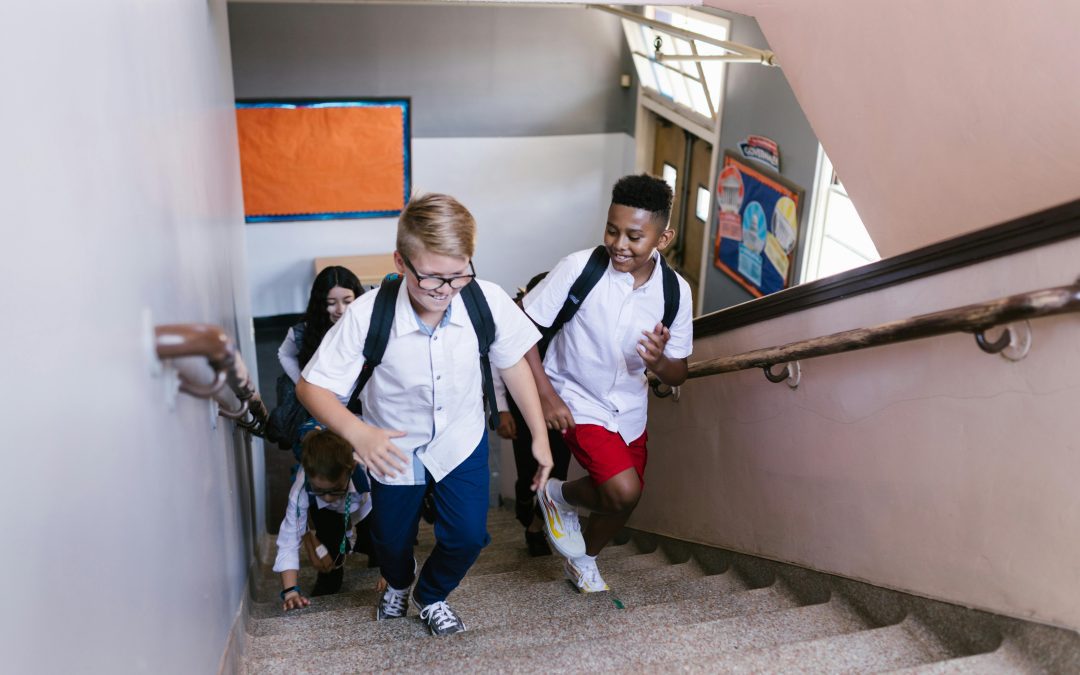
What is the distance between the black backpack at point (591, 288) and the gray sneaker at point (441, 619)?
0.97 m

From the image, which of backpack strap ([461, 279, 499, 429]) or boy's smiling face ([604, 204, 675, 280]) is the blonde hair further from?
boy's smiling face ([604, 204, 675, 280])

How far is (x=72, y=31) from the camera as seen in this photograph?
1.37m

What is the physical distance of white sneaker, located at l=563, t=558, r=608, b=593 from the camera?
348cm

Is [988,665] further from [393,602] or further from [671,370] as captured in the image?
[393,602]

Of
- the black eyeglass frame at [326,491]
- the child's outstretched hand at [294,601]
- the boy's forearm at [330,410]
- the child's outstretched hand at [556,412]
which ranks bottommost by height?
the child's outstretched hand at [294,601]

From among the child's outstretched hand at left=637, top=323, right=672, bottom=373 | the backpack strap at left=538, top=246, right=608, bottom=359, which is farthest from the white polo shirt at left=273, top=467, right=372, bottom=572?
the child's outstretched hand at left=637, top=323, right=672, bottom=373

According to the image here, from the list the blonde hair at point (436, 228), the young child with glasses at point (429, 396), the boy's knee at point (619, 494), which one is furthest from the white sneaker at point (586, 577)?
the blonde hair at point (436, 228)

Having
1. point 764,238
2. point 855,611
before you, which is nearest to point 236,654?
point 855,611

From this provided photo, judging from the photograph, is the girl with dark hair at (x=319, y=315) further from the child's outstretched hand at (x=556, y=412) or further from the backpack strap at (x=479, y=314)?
the backpack strap at (x=479, y=314)

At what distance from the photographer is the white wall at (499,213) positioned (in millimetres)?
9719

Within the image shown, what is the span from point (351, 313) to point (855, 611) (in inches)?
71.2

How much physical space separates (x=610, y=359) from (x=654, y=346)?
0.20 meters

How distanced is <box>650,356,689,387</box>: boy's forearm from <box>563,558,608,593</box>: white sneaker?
749 mm

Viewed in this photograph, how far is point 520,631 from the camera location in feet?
9.95
